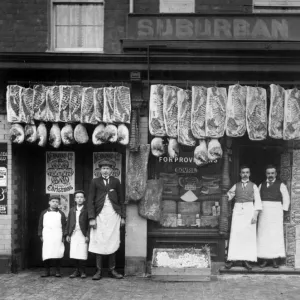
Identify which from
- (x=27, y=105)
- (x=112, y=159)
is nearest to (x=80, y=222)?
(x=112, y=159)

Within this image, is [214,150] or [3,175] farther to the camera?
[3,175]

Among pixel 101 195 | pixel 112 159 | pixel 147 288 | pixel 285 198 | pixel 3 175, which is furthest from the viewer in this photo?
pixel 112 159

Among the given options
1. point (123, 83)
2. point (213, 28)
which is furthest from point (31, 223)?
point (213, 28)

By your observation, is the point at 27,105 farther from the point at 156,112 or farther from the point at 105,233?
the point at 105,233

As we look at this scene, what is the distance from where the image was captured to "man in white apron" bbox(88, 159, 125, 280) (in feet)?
29.9

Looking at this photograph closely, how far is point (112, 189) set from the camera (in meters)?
9.23

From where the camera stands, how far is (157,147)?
363 inches

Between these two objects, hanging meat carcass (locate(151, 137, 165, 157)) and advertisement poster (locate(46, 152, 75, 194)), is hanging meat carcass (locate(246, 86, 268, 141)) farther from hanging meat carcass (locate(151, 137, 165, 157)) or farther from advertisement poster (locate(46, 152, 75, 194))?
advertisement poster (locate(46, 152, 75, 194))

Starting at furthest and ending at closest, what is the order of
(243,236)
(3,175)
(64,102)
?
(3,175)
(243,236)
(64,102)

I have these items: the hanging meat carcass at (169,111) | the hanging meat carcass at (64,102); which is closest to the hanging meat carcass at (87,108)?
the hanging meat carcass at (64,102)

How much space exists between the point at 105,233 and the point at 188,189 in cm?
190

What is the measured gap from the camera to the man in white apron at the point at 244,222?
9.45 meters

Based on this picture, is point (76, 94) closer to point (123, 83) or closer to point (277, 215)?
point (123, 83)

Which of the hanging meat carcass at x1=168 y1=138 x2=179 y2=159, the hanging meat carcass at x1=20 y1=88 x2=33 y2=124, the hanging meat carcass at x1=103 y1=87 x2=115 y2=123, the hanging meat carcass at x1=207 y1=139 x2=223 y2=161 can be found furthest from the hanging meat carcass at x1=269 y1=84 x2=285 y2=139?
the hanging meat carcass at x1=20 y1=88 x2=33 y2=124
